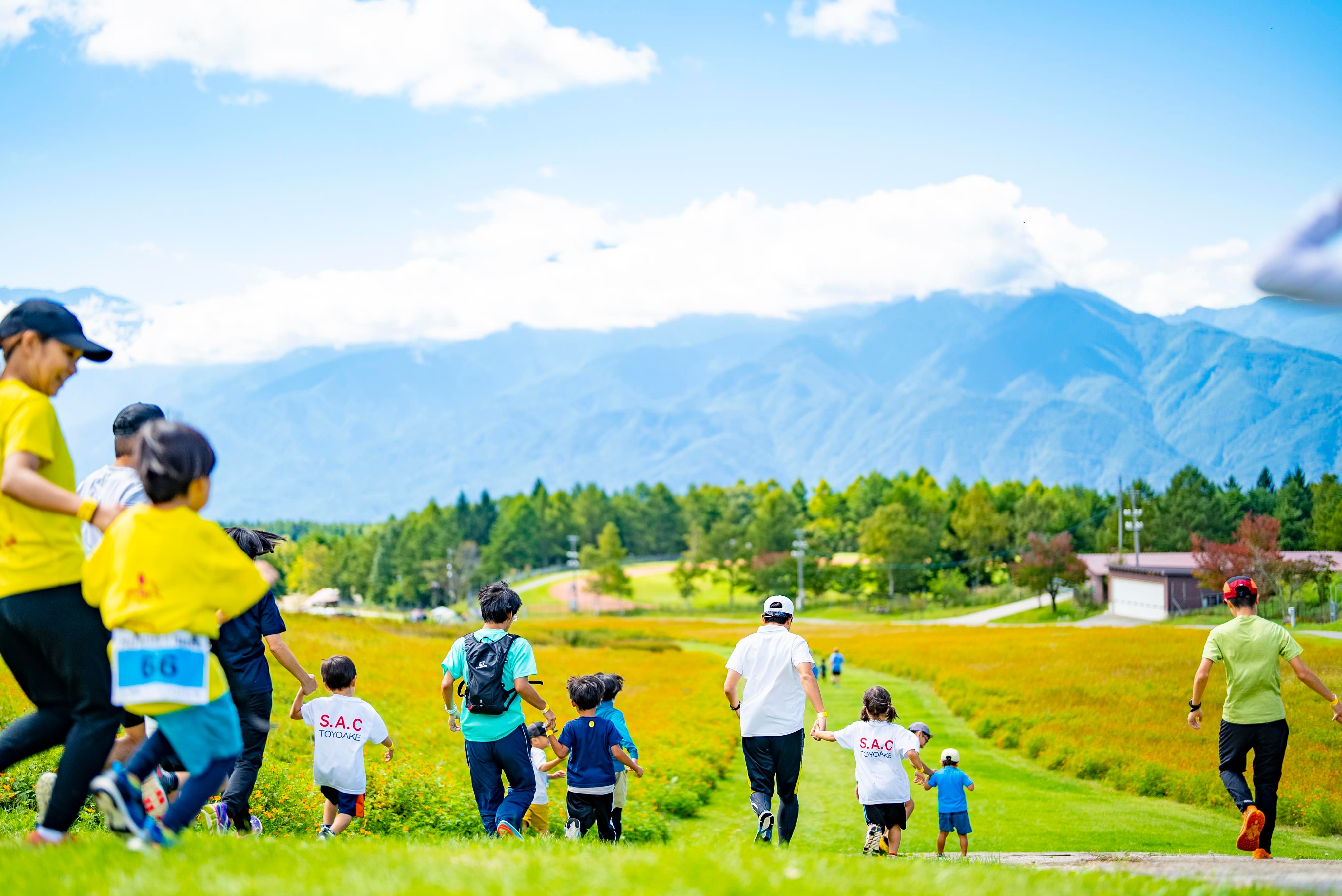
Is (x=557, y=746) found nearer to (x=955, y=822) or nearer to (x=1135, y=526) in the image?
(x=955, y=822)

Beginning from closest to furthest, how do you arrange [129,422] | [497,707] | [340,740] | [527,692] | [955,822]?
[129,422] < [527,692] < [497,707] < [340,740] < [955,822]

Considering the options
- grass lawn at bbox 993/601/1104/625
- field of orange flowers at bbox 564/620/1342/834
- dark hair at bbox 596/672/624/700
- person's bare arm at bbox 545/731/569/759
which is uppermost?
dark hair at bbox 596/672/624/700

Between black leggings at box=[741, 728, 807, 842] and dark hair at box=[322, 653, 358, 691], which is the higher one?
dark hair at box=[322, 653, 358, 691]

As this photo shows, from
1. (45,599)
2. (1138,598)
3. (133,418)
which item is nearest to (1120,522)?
(1138,598)

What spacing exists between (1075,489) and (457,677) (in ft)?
417

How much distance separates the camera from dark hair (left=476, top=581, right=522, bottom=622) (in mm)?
7645

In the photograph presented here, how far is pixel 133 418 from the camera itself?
585 centimetres

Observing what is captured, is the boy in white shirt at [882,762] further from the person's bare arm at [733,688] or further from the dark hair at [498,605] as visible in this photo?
the dark hair at [498,605]

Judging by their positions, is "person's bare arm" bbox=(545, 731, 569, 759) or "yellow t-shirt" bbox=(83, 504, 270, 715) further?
"person's bare arm" bbox=(545, 731, 569, 759)

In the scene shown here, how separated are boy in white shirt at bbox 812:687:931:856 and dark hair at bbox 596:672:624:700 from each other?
2.00 m

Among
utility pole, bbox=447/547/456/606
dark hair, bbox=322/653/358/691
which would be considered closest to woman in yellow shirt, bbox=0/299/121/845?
dark hair, bbox=322/653/358/691

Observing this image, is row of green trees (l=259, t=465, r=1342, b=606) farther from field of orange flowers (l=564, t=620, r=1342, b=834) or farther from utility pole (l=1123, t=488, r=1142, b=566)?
field of orange flowers (l=564, t=620, r=1342, b=834)

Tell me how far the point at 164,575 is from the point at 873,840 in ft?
21.3

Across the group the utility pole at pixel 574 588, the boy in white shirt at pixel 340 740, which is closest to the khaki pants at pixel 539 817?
the boy in white shirt at pixel 340 740
